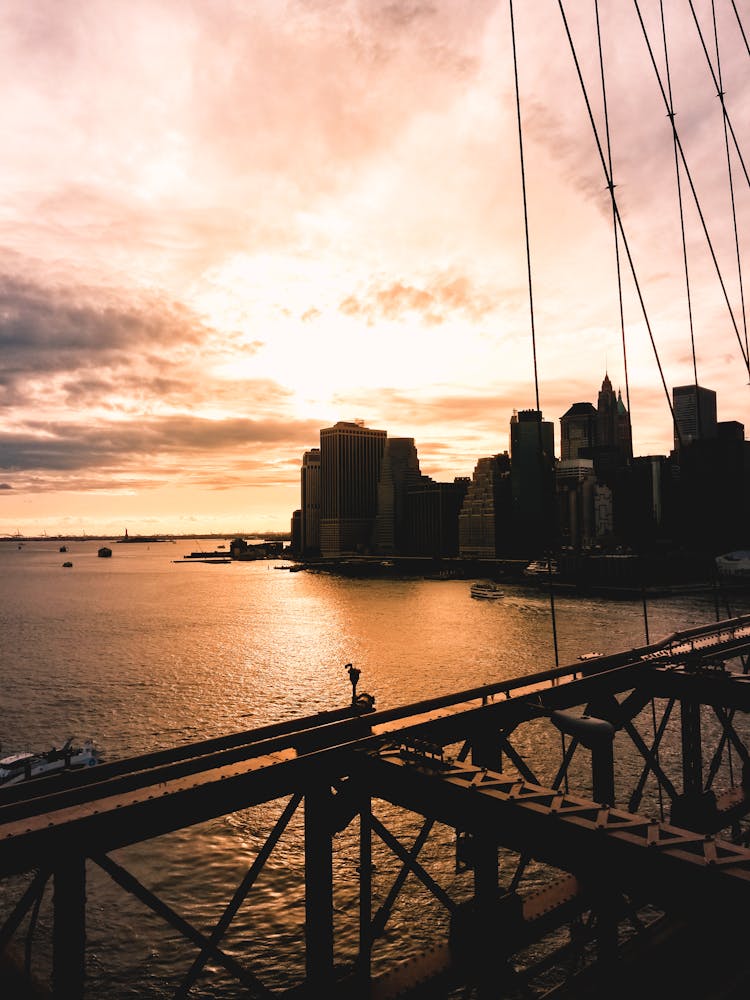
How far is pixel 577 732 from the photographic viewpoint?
42.9 ft

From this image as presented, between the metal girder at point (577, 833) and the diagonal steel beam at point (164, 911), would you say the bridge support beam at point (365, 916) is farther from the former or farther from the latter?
the diagonal steel beam at point (164, 911)

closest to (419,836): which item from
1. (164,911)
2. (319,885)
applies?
(319,885)

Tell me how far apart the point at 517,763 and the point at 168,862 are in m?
29.1

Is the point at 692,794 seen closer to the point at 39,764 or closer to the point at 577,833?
the point at 577,833

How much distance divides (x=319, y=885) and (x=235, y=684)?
6907 centimetres

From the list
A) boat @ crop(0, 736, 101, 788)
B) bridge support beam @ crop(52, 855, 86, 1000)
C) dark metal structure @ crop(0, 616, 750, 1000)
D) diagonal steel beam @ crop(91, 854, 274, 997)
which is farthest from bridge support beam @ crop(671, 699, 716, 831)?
boat @ crop(0, 736, 101, 788)

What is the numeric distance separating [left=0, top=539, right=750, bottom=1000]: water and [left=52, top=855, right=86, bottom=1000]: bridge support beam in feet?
68.2

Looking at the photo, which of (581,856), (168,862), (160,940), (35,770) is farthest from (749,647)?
(35,770)

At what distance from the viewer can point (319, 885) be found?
9.48 m

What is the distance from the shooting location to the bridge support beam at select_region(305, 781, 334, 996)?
9438 millimetres

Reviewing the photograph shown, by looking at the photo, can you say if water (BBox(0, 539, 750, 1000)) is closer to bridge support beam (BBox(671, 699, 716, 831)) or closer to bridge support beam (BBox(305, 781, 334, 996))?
bridge support beam (BBox(671, 699, 716, 831))

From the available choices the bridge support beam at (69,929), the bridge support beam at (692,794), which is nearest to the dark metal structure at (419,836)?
the bridge support beam at (69,929)

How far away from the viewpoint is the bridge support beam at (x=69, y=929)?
7352 millimetres

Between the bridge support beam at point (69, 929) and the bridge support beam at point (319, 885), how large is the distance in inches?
122
